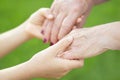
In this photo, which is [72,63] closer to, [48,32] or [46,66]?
[46,66]

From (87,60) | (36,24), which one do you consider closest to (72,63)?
(36,24)

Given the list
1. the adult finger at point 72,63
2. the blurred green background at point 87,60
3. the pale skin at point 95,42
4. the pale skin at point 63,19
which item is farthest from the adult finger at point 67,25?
the blurred green background at point 87,60

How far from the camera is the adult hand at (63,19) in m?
2.39

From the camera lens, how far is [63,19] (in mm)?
2406

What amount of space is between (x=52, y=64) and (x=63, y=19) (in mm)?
327

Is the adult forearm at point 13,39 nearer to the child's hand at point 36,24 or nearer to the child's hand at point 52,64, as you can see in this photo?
the child's hand at point 36,24

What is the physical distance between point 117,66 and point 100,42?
3.77 ft

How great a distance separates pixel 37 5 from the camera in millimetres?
3891

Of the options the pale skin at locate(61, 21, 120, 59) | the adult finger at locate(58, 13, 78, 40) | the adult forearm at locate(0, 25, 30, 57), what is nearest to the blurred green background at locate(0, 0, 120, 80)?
the adult forearm at locate(0, 25, 30, 57)

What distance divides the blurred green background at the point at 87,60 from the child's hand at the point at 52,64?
3.51 feet

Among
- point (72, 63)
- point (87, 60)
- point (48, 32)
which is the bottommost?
point (72, 63)

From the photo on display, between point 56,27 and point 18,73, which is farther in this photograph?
point 56,27

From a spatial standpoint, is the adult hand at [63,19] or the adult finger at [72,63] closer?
the adult finger at [72,63]

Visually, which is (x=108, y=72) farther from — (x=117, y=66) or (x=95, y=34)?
(x=95, y=34)
